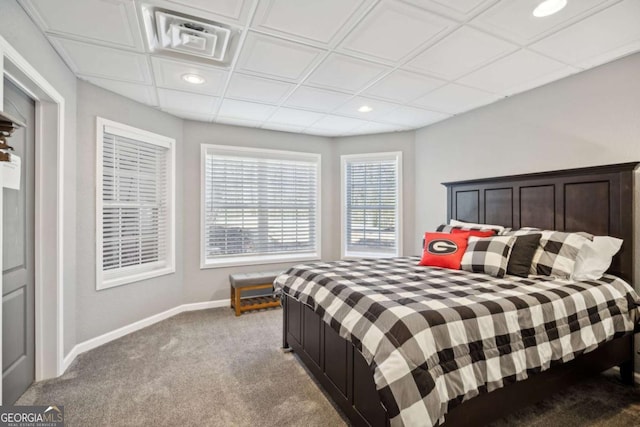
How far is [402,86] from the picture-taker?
296 centimetres

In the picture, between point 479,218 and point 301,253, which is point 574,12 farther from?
point 301,253

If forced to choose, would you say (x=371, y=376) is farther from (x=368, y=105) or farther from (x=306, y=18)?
(x=368, y=105)

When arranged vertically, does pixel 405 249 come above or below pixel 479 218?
below

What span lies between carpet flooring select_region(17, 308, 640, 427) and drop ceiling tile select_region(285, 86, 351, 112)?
8.57 ft

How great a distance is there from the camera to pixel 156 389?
2.25 metres

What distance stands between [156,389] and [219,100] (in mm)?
2808

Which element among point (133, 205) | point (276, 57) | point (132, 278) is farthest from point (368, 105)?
point (132, 278)

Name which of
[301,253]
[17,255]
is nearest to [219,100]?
[17,255]

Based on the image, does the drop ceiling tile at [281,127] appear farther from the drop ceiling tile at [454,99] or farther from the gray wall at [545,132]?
the gray wall at [545,132]

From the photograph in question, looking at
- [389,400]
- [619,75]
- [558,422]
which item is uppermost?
[619,75]

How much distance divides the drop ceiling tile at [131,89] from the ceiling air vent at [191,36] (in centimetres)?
91

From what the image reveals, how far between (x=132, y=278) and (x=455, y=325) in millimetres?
3325

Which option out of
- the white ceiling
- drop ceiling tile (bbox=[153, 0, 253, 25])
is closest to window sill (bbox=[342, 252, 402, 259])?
the white ceiling

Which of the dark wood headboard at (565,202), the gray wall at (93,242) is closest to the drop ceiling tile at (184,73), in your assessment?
the gray wall at (93,242)
